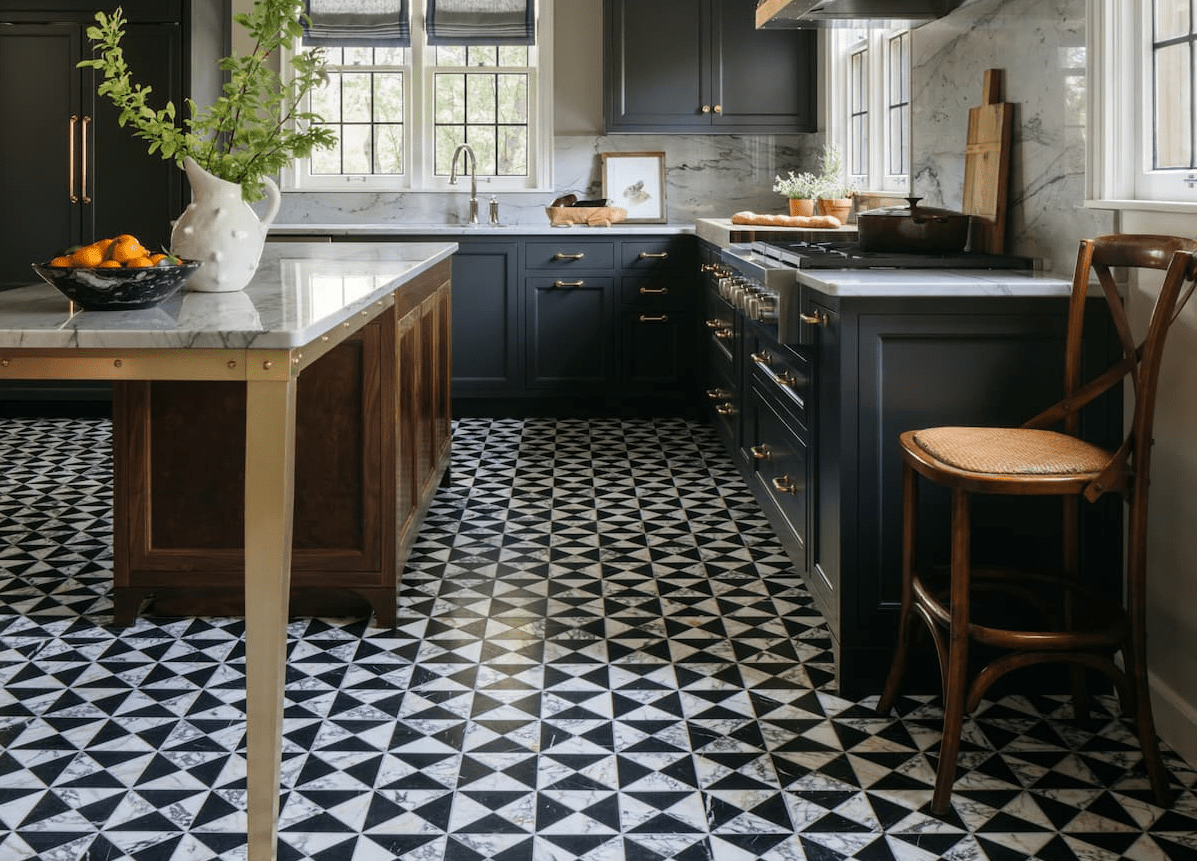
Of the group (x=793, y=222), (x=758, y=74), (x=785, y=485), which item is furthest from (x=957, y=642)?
(x=758, y=74)

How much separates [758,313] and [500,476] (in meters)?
1.84

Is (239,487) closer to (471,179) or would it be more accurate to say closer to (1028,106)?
(1028,106)

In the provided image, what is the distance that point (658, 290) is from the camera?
21.9ft

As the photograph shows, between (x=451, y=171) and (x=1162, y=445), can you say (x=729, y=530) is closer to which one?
(x=1162, y=445)

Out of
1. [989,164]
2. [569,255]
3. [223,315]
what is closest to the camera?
[223,315]

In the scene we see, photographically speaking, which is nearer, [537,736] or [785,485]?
[537,736]

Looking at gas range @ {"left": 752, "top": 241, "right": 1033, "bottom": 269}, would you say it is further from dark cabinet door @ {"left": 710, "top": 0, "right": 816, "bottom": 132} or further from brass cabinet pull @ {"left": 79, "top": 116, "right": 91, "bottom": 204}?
brass cabinet pull @ {"left": 79, "top": 116, "right": 91, "bottom": 204}

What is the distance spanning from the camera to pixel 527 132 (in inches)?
293

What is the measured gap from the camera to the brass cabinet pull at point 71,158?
6.44 meters

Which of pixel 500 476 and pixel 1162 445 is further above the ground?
pixel 1162 445

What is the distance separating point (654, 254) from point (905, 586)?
164 inches

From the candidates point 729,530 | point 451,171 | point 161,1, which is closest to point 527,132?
point 451,171

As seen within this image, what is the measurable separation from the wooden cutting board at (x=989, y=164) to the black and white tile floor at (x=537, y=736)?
1.23m

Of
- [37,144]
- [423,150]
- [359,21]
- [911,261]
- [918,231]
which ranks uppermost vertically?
[359,21]
